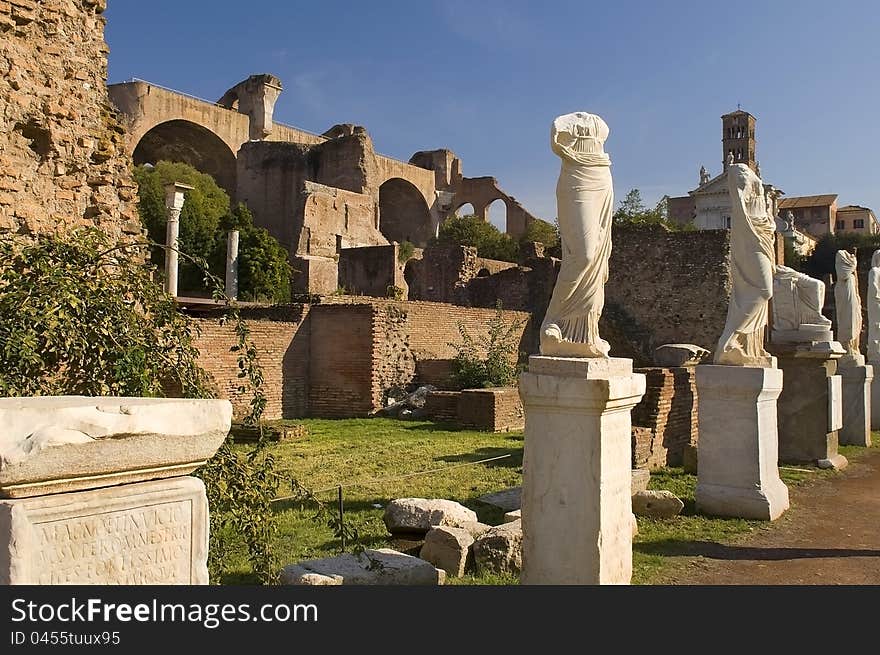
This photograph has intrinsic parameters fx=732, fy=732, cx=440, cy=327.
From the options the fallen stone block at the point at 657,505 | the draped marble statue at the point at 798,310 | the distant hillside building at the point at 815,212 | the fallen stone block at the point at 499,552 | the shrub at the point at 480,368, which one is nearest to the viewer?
the fallen stone block at the point at 499,552

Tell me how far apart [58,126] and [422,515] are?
415 cm

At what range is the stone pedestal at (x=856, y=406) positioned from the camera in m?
11.2

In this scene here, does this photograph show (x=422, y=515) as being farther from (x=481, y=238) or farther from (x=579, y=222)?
(x=481, y=238)

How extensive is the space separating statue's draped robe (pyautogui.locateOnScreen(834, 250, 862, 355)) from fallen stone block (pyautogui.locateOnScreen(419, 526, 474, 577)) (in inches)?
392

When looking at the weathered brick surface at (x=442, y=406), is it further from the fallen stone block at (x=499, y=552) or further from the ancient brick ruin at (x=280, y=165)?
the ancient brick ruin at (x=280, y=165)

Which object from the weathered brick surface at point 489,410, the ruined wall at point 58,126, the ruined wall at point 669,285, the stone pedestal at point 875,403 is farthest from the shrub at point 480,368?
the ruined wall at point 58,126

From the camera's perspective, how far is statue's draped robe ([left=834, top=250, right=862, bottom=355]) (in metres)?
12.4

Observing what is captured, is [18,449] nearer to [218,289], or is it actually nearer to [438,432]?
[218,289]

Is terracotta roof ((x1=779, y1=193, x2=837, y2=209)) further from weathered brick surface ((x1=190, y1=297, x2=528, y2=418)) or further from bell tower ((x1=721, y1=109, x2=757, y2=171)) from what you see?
weathered brick surface ((x1=190, y1=297, x2=528, y2=418))

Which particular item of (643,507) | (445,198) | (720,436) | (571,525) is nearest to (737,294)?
(720,436)

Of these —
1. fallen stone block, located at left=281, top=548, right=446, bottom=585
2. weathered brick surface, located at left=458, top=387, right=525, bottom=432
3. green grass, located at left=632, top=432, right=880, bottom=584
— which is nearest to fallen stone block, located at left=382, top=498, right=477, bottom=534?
fallen stone block, located at left=281, top=548, right=446, bottom=585

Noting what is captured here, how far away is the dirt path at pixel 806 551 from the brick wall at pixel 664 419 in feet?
5.47

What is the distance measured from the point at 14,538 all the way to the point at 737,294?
21.8 feet

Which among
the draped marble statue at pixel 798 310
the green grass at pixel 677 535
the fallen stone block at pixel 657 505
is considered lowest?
Result: the green grass at pixel 677 535
